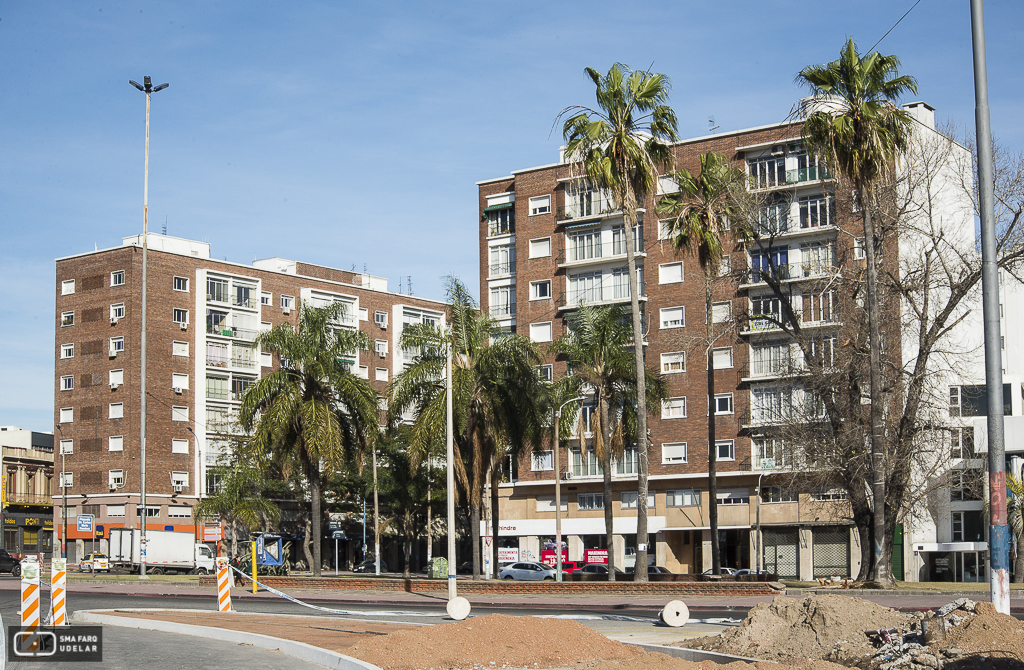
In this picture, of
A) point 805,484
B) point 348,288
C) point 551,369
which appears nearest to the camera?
point 805,484

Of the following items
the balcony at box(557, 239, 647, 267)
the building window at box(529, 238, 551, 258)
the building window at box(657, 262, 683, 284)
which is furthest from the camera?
the building window at box(529, 238, 551, 258)

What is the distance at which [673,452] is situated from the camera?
214 ft

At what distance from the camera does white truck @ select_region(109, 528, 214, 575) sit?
65875 mm

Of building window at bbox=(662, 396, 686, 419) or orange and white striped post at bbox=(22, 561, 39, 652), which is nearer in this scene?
orange and white striped post at bbox=(22, 561, 39, 652)

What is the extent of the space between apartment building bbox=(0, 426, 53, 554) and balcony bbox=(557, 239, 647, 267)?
5178 cm

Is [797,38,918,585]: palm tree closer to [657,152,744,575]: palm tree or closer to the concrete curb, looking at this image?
[657,152,744,575]: palm tree

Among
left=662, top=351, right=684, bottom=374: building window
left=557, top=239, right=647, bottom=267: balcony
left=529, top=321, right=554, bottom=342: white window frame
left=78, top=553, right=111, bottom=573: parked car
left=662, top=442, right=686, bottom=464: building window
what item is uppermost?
left=557, top=239, right=647, bottom=267: balcony

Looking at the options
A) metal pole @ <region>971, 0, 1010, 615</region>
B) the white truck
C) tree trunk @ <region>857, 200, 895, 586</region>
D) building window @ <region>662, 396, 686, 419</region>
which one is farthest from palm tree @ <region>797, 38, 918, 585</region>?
the white truck

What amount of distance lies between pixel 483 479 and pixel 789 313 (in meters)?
12.6

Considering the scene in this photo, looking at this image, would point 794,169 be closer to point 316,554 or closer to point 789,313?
point 789,313

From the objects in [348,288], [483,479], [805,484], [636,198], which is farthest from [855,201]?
[348,288]

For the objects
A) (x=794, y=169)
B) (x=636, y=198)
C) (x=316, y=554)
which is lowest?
(x=316, y=554)

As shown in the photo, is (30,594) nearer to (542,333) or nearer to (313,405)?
(313,405)

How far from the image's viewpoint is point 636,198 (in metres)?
35.0
